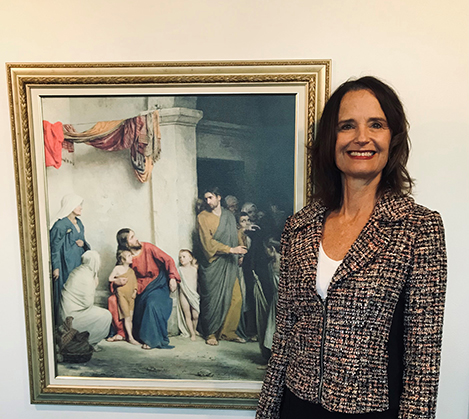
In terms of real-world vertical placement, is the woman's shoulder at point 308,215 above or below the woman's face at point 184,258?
above

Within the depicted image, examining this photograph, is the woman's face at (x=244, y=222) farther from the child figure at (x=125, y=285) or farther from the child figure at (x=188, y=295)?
the child figure at (x=125, y=285)

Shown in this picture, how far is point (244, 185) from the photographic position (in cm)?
122

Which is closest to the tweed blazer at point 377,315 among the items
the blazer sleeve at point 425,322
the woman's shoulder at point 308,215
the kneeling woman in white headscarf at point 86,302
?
the blazer sleeve at point 425,322

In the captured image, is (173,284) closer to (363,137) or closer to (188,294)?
(188,294)

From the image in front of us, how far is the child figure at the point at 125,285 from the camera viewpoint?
1.26 meters

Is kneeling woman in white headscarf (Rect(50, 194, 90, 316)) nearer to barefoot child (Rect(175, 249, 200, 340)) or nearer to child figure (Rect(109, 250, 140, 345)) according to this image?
child figure (Rect(109, 250, 140, 345))

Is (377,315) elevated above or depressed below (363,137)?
below

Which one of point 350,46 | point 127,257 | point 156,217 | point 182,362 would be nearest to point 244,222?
point 156,217

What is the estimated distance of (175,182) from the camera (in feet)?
4.05

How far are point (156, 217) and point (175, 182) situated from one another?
0.47ft

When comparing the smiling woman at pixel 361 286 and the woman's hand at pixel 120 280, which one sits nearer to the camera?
the smiling woman at pixel 361 286

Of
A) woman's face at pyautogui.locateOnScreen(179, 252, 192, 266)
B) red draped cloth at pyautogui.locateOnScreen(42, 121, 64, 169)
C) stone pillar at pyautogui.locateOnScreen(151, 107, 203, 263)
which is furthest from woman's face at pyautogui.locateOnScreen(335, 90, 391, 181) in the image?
red draped cloth at pyautogui.locateOnScreen(42, 121, 64, 169)

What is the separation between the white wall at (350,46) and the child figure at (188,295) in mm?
704

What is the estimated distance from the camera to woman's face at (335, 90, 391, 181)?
967 millimetres
